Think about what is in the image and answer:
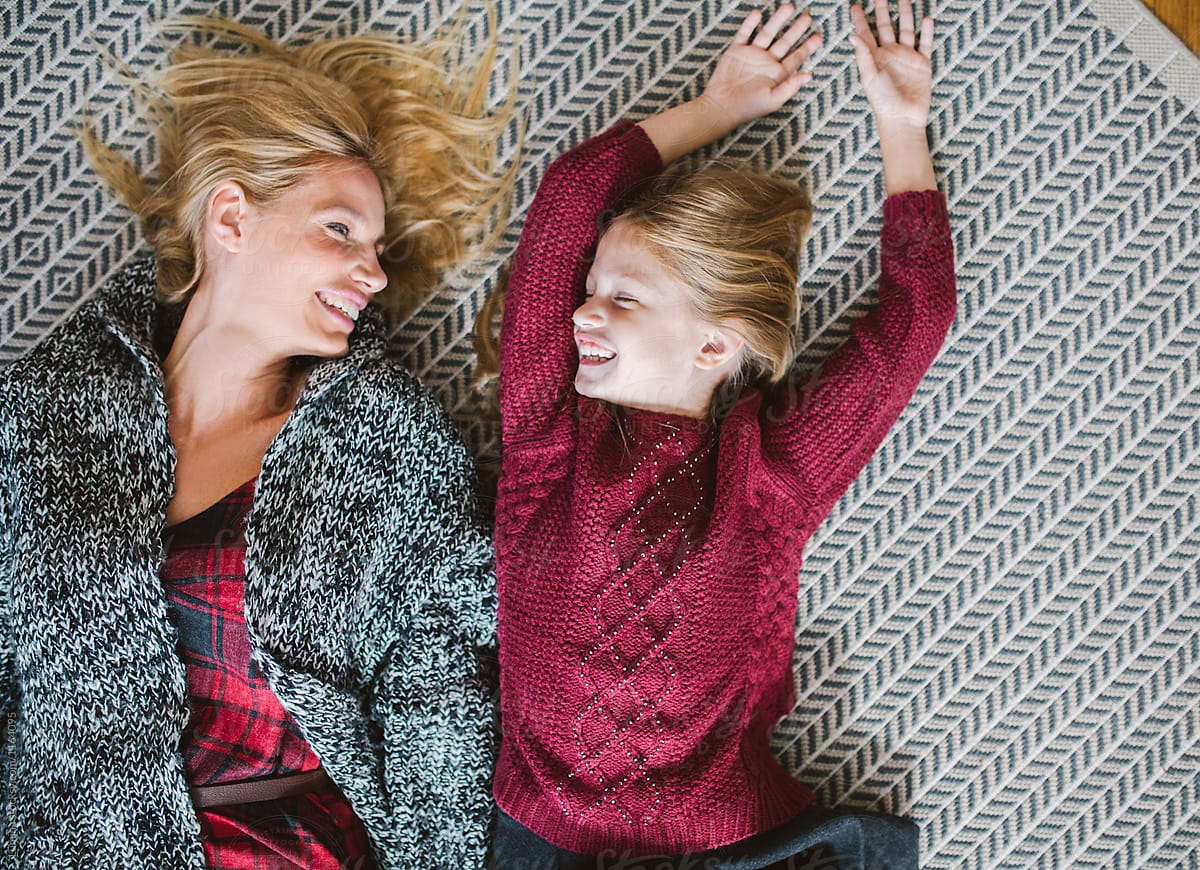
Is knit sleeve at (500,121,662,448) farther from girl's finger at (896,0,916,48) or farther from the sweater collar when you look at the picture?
girl's finger at (896,0,916,48)

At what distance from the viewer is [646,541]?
45.6 inches

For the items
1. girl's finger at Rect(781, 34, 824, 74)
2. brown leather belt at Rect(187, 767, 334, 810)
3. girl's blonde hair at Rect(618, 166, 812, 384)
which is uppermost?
girl's finger at Rect(781, 34, 824, 74)

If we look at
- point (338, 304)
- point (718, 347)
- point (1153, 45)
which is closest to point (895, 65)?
point (1153, 45)

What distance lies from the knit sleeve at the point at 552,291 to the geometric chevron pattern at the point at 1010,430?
18 centimetres

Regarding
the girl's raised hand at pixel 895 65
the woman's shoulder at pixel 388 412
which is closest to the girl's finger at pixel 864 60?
the girl's raised hand at pixel 895 65

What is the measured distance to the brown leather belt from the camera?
3.99 feet

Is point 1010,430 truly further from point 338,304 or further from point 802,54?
point 338,304

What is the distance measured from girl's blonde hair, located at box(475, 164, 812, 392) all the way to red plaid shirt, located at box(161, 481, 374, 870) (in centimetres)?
62

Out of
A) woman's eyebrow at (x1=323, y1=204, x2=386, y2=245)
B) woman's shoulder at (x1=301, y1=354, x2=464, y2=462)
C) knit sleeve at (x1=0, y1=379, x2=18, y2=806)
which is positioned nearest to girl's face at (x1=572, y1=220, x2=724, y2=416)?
woman's shoulder at (x1=301, y1=354, x2=464, y2=462)

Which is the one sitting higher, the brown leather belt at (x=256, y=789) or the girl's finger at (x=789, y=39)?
the girl's finger at (x=789, y=39)

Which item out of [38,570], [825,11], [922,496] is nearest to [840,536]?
[922,496]

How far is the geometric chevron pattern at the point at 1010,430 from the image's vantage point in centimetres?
134

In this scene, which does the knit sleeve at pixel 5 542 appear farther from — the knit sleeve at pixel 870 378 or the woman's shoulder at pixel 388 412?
the knit sleeve at pixel 870 378

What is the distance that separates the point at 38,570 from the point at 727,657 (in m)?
0.86
